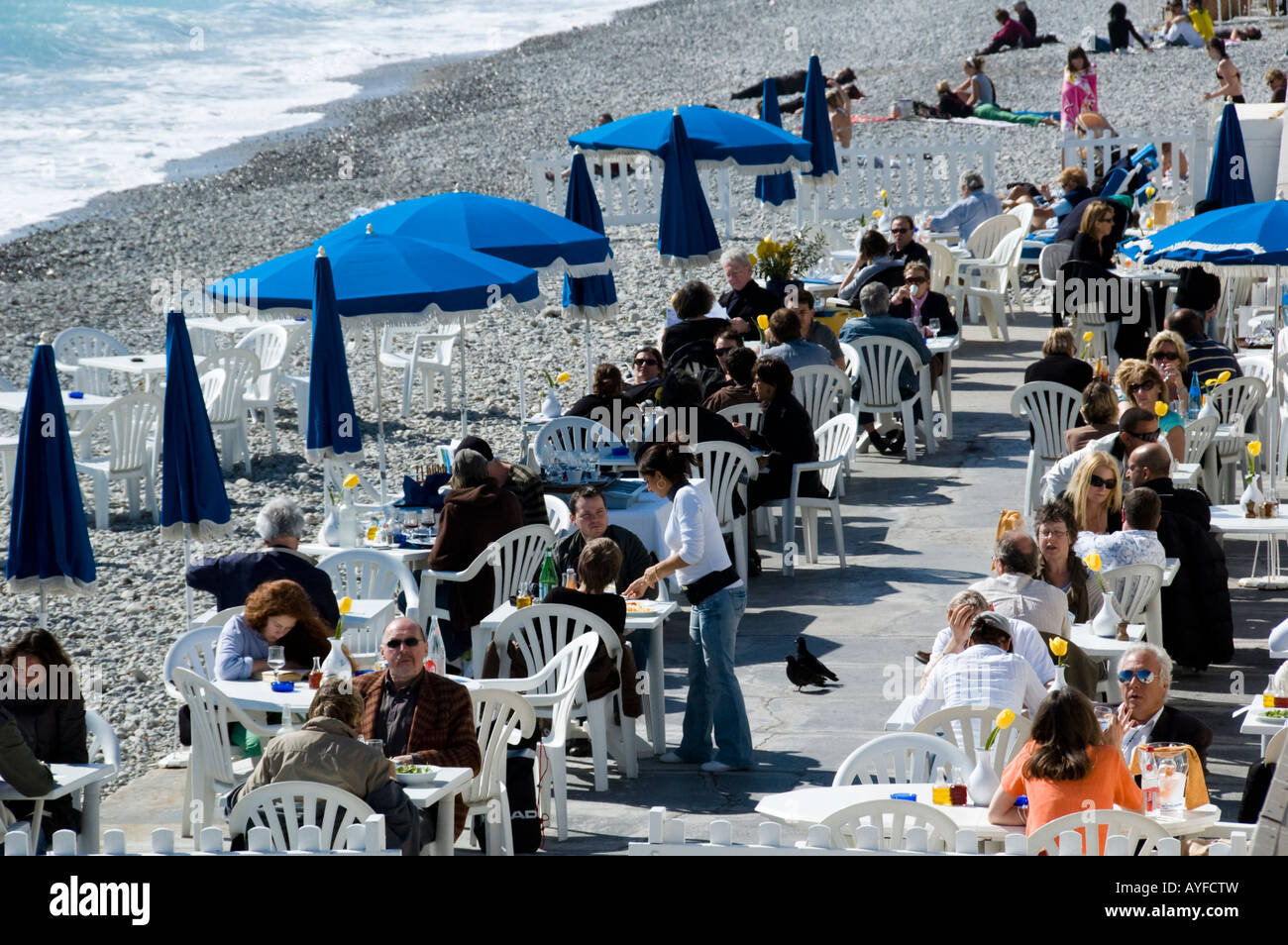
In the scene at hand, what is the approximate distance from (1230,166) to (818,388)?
5.26m

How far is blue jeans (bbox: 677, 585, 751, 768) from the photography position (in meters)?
7.87

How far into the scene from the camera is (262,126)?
44719 millimetres

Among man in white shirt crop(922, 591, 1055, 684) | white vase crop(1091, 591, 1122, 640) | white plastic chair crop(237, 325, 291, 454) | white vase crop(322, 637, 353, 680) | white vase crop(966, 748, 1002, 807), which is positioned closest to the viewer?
white vase crop(966, 748, 1002, 807)

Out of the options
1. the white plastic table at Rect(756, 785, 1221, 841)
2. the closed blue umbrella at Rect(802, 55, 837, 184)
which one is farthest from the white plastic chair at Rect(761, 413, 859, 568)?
the closed blue umbrella at Rect(802, 55, 837, 184)

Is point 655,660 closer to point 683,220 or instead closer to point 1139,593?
point 1139,593

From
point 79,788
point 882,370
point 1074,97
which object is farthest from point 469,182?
point 79,788

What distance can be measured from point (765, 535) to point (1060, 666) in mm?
4960

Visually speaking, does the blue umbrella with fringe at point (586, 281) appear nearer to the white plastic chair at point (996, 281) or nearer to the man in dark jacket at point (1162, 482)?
the white plastic chair at point (996, 281)

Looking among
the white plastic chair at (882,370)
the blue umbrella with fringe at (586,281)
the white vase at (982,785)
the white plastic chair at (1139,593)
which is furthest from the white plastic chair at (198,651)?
the white plastic chair at (882,370)

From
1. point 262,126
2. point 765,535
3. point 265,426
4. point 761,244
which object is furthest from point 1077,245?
point 262,126

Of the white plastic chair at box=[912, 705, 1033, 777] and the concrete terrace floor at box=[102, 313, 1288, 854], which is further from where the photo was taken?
the concrete terrace floor at box=[102, 313, 1288, 854]

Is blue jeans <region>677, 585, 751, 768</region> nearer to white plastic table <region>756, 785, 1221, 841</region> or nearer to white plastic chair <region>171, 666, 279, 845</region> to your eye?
white plastic table <region>756, 785, 1221, 841</region>

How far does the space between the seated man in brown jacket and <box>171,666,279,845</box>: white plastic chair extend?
2.32ft
